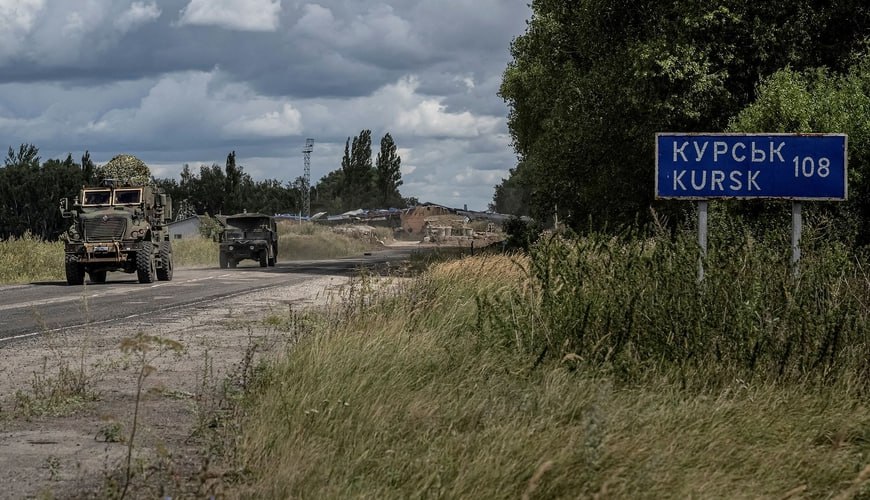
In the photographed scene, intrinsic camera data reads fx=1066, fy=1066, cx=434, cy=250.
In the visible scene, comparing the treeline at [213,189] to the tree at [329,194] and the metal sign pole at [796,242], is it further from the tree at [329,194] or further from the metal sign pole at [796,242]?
the metal sign pole at [796,242]

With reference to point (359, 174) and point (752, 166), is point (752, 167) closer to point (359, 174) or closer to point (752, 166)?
point (752, 166)

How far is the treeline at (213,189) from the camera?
81.2 meters

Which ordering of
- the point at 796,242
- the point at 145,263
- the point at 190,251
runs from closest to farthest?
the point at 796,242
the point at 145,263
the point at 190,251

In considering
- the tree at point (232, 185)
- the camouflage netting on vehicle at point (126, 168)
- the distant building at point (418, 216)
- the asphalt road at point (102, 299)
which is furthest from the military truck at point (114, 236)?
the distant building at point (418, 216)

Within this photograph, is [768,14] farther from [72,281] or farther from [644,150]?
[72,281]

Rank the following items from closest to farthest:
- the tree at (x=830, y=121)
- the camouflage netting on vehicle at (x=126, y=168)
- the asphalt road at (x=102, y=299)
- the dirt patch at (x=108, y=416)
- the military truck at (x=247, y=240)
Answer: the dirt patch at (x=108, y=416)
the asphalt road at (x=102, y=299)
the tree at (x=830, y=121)
the camouflage netting on vehicle at (x=126, y=168)
the military truck at (x=247, y=240)

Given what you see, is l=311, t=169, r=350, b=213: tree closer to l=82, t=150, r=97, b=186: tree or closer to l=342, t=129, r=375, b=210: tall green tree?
l=342, t=129, r=375, b=210: tall green tree

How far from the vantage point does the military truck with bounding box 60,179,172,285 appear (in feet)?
89.1

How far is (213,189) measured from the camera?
106375mm

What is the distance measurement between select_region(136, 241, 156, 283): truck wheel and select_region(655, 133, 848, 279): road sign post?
1992 centimetres

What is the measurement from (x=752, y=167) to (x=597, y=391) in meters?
3.38

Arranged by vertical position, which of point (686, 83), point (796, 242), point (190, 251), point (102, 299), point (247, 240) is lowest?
point (102, 299)

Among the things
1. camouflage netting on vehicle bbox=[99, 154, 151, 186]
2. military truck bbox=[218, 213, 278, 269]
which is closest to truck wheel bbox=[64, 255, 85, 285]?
camouflage netting on vehicle bbox=[99, 154, 151, 186]

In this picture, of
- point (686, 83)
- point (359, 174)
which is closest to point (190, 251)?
point (686, 83)
